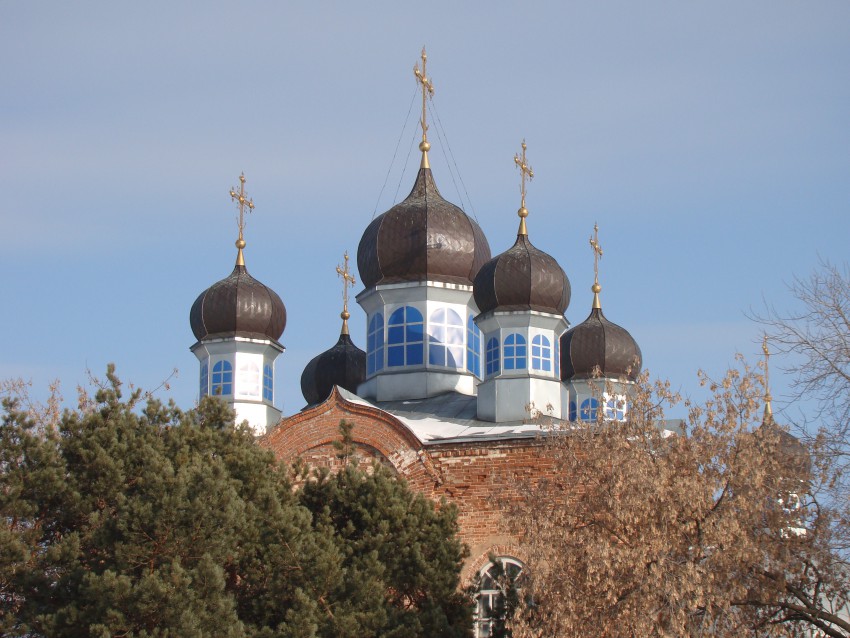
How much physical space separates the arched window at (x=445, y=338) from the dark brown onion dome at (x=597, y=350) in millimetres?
3509

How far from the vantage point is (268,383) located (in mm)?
23781

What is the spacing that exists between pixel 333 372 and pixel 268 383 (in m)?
1.77

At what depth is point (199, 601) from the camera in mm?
12898

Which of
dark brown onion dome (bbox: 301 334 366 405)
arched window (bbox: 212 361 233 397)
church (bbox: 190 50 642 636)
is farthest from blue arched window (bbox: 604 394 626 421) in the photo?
dark brown onion dome (bbox: 301 334 366 405)

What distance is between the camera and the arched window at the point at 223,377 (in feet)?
76.8

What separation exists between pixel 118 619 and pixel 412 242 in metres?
10.9

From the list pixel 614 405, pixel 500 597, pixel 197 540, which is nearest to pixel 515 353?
pixel 614 405

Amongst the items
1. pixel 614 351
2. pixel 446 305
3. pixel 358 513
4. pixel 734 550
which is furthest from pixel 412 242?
pixel 734 550

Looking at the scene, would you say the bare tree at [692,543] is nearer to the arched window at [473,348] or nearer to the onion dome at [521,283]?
the onion dome at [521,283]

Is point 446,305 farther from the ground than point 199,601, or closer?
farther from the ground

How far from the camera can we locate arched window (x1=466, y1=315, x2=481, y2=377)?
2258cm

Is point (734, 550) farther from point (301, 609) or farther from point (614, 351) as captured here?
point (614, 351)

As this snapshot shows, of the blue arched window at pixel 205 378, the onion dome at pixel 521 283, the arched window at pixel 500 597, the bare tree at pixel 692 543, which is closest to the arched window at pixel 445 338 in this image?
the onion dome at pixel 521 283

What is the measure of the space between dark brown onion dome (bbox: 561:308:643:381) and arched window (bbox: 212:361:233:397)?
19.9 ft
